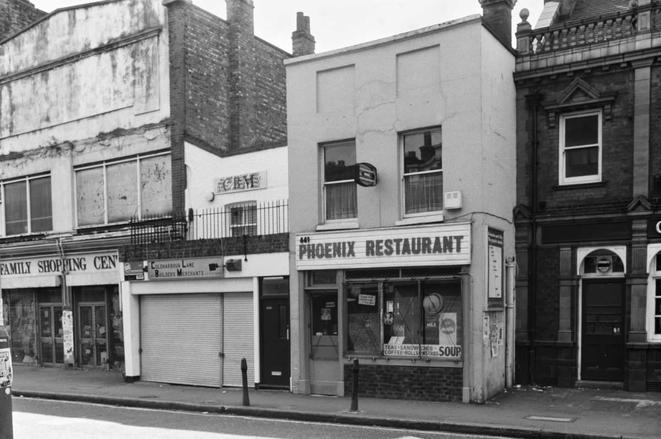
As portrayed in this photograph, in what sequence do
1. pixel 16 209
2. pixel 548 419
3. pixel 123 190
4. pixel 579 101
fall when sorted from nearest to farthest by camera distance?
pixel 548 419 → pixel 579 101 → pixel 123 190 → pixel 16 209

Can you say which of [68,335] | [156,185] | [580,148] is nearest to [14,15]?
[156,185]

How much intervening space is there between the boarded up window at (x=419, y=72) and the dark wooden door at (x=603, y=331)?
216 inches

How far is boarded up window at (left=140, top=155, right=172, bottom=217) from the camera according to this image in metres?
19.0

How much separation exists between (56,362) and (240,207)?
918 centimetres

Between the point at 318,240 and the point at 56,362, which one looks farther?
the point at 56,362

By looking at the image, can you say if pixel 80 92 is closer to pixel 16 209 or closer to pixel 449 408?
pixel 16 209

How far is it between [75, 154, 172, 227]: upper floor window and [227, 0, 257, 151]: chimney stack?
261 cm

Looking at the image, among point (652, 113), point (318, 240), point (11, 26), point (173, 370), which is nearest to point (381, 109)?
point (318, 240)

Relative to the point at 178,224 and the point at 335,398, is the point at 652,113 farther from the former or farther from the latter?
the point at 178,224

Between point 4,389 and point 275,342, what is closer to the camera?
point 4,389

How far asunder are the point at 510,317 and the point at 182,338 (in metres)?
8.07

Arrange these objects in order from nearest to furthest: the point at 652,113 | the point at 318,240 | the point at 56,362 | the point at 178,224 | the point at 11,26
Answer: the point at 652,113, the point at 318,240, the point at 178,224, the point at 56,362, the point at 11,26

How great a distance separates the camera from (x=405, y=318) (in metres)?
13.9

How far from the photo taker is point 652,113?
13656 mm
